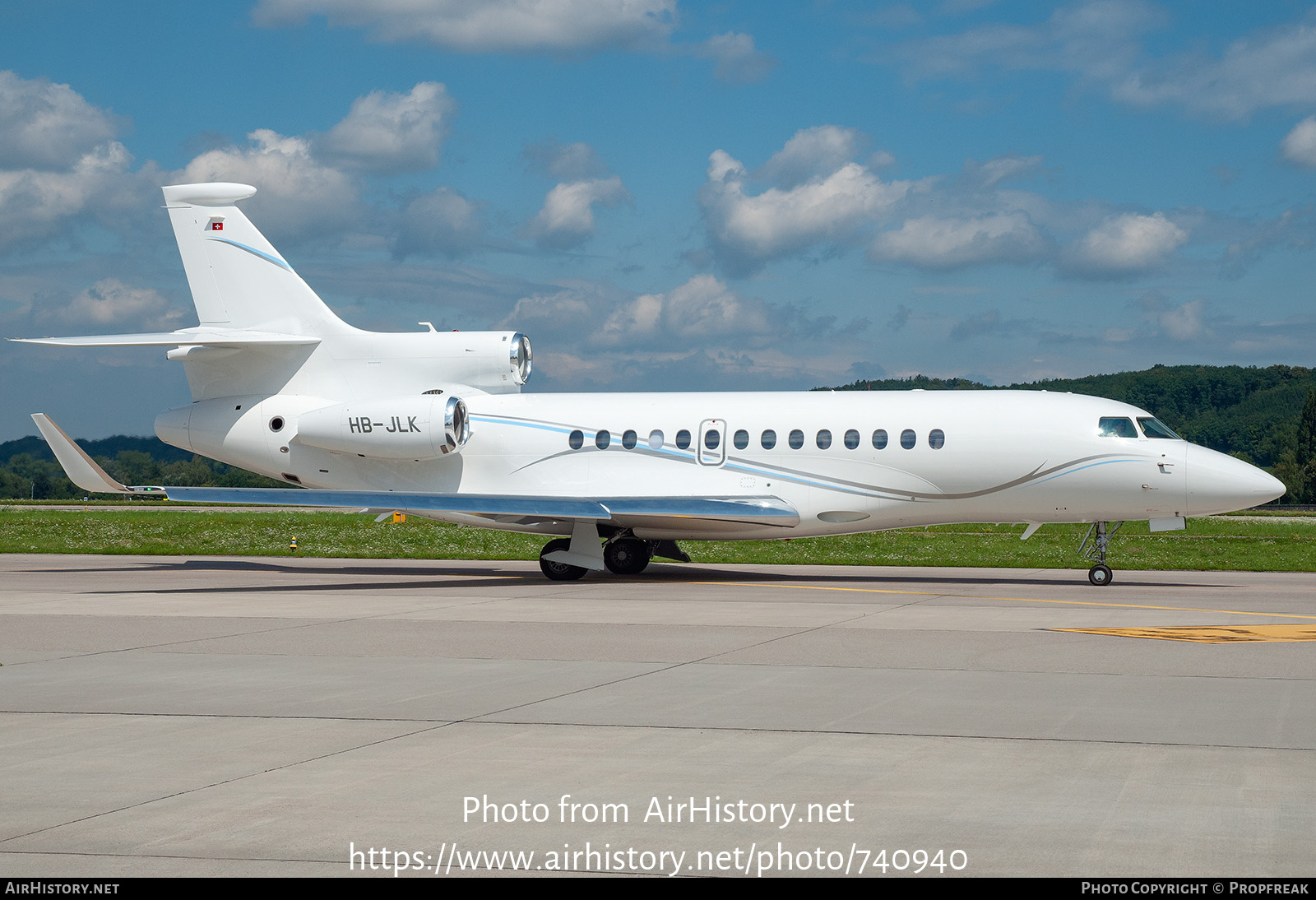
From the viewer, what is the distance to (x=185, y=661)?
12.4 metres

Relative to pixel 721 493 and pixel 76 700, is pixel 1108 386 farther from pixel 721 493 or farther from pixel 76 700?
pixel 76 700

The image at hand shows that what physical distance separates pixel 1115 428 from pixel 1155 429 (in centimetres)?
72

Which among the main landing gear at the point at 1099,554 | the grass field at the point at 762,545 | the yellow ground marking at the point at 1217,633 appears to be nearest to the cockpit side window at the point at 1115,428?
the main landing gear at the point at 1099,554

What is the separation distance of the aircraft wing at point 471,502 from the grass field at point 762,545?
268 inches

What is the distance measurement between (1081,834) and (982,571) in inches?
815

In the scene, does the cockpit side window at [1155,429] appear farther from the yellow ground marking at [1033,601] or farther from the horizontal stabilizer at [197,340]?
the horizontal stabilizer at [197,340]

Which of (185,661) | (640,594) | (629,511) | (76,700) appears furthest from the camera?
(629,511)

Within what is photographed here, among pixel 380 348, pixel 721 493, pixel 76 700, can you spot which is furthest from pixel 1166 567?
pixel 76 700

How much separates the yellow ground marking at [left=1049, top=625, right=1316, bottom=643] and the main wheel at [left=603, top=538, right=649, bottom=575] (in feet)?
37.3

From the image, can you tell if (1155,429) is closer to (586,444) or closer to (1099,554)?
(1099,554)

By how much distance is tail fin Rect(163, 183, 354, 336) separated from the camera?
83.3 feet

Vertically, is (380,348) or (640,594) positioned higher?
(380,348)

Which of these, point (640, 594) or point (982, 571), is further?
point (982, 571)

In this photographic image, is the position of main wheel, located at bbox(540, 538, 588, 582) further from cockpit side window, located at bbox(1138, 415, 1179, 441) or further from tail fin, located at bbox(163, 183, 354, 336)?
cockpit side window, located at bbox(1138, 415, 1179, 441)
